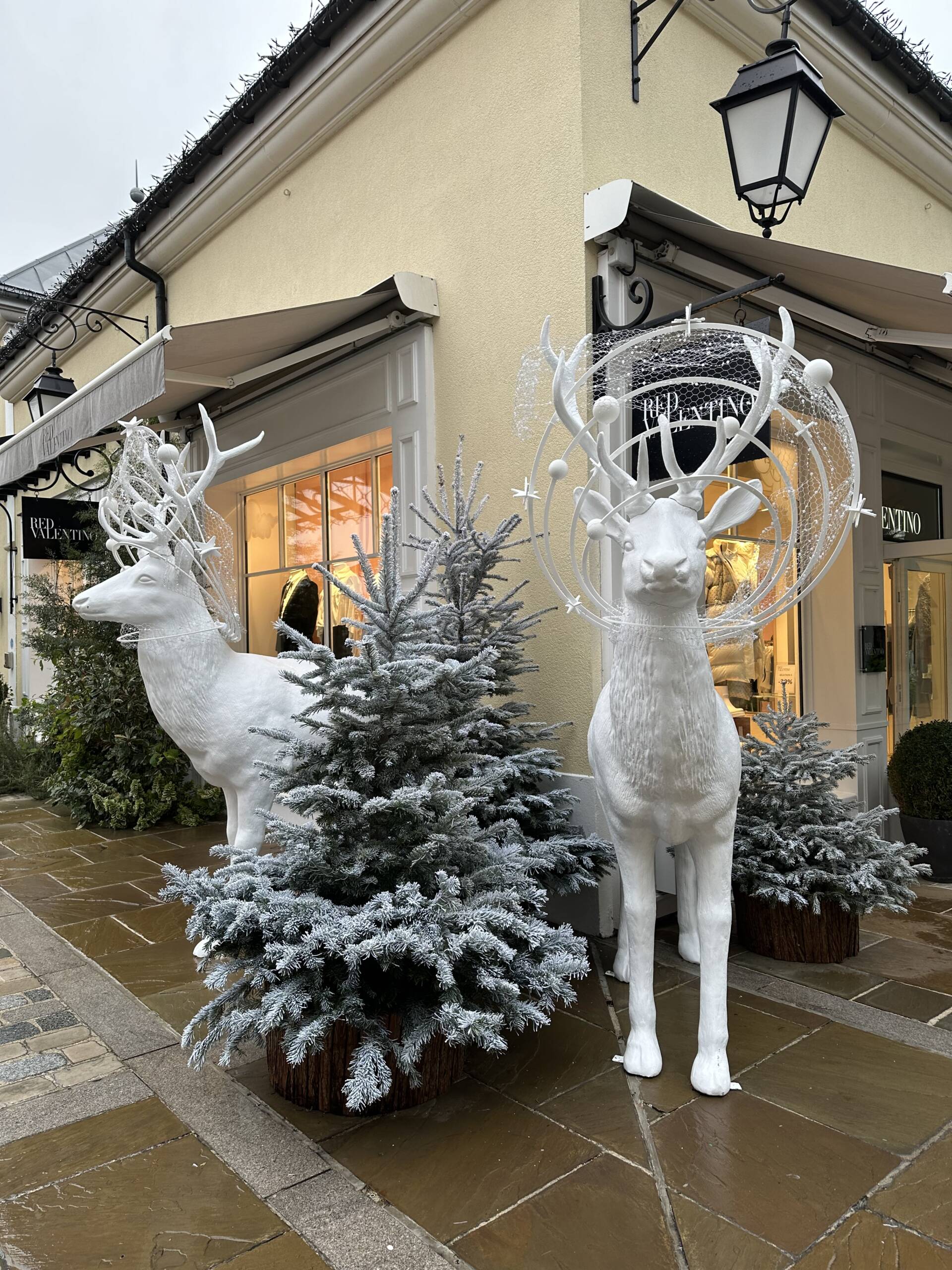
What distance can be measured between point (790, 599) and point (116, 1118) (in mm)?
2591

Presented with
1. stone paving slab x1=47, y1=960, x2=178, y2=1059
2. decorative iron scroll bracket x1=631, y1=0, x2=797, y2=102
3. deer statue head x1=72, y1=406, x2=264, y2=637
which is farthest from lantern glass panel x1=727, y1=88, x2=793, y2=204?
stone paving slab x1=47, y1=960, x2=178, y2=1059

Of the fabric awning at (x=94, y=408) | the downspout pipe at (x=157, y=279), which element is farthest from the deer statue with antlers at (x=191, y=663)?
the downspout pipe at (x=157, y=279)

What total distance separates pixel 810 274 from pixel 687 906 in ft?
10.5

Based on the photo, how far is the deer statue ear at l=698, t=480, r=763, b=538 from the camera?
2.37m

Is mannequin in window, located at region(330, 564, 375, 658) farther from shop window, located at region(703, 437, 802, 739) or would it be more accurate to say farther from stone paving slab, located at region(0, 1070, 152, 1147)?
stone paving slab, located at region(0, 1070, 152, 1147)

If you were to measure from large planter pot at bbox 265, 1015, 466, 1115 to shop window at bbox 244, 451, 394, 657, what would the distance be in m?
3.44

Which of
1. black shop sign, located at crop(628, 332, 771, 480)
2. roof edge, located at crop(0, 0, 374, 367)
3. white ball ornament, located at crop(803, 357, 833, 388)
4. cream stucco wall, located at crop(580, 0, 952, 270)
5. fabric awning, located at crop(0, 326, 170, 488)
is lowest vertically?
white ball ornament, located at crop(803, 357, 833, 388)

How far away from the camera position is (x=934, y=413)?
6734 millimetres

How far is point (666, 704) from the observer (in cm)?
247

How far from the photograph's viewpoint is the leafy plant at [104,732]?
6758 millimetres

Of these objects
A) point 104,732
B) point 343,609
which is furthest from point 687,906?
point 104,732

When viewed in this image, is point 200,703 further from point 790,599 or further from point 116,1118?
point 790,599

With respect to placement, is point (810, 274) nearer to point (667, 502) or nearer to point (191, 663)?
point (667, 502)

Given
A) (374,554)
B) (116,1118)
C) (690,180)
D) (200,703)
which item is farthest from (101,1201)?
(690,180)
